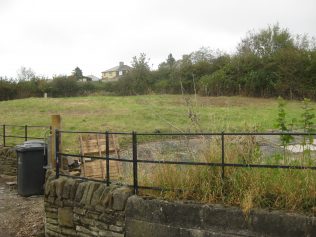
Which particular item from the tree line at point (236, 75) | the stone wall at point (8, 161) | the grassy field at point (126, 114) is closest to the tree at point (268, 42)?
the tree line at point (236, 75)

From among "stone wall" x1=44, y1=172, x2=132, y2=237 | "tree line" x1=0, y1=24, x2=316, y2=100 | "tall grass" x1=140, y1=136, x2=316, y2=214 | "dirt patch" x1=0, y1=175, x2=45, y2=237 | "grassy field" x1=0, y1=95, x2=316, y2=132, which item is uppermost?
"tree line" x1=0, y1=24, x2=316, y2=100

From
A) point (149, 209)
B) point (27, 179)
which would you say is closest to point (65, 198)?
point (149, 209)

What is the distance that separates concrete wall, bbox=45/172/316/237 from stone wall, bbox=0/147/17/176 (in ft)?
16.4

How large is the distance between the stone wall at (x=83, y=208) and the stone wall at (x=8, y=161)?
4.84 m

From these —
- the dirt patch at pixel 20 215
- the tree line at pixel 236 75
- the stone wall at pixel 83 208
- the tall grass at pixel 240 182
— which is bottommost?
the dirt patch at pixel 20 215

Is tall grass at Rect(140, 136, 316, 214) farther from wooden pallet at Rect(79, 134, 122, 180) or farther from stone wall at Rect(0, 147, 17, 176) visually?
stone wall at Rect(0, 147, 17, 176)

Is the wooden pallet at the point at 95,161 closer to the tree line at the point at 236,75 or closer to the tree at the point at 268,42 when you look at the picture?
the tree line at the point at 236,75

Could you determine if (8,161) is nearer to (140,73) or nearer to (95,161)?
(95,161)

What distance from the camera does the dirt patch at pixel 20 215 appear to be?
6.71 metres

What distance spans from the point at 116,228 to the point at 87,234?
2.40 ft

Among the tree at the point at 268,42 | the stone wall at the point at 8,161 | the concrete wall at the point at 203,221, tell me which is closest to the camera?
the concrete wall at the point at 203,221

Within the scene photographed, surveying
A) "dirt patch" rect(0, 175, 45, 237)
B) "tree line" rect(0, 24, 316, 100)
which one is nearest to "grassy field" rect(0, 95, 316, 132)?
"tree line" rect(0, 24, 316, 100)

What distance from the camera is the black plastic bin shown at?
8438mm

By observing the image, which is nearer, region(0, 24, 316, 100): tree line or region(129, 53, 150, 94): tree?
region(0, 24, 316, 100): tree line
